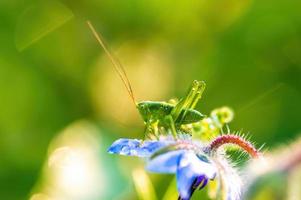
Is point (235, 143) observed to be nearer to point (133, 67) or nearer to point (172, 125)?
point (172, 125)

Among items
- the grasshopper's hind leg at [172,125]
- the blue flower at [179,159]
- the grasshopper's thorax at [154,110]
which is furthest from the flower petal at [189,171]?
the grasshopper's thorax at [154,110]

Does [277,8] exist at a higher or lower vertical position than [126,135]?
higher

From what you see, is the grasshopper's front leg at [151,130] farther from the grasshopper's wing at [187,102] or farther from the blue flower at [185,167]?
the blue flower at [185,167]

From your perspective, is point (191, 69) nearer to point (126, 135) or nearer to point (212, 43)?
point (212, 43)

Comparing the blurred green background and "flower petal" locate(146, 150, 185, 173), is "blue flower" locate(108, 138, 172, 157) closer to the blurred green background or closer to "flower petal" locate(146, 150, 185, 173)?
"flower petal" locate(146, 150, 185, 173)

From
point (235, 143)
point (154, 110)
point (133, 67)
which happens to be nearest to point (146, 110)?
point (154, 110)

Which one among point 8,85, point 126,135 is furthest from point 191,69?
point 8,85

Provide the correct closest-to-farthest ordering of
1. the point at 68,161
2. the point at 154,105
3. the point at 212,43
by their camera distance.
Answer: the point at 154,105 → the point at 68,161 → the point at 212,43

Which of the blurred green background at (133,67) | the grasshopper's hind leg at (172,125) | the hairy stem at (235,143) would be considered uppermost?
the grasshopper's hind leg at (172,125)
